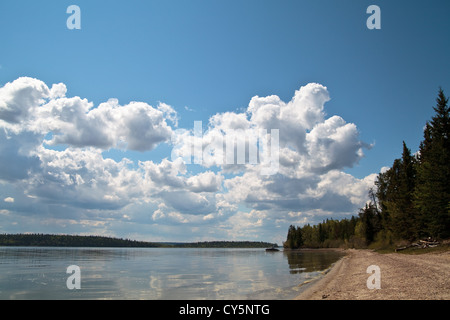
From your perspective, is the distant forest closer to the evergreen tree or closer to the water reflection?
the evergreen tree

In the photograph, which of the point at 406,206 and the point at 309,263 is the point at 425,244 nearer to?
the point at 406,206

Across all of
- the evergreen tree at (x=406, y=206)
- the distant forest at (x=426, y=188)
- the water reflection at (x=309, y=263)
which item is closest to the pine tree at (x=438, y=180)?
the distant forest at (x=426, y=188)

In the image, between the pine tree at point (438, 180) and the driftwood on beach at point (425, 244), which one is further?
the driftwood on beach at point (425, 244)

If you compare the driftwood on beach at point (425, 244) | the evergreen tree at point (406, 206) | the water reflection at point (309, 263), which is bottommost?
the water reflection at point (309, 263)

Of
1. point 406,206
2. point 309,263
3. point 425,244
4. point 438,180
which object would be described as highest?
point 438,180

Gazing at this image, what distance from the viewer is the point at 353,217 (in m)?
175

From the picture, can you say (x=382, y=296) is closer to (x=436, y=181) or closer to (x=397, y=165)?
(x=436, y=181)

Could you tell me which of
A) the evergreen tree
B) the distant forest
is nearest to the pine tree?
the distant forest

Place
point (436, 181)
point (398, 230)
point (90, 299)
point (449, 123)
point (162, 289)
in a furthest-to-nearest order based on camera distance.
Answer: point (398, 230) < point (449, 123) < point (436, 181) < point (162, 289) < point (90, 299)

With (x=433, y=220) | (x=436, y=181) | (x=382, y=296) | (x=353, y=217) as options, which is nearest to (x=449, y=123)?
(x=436, y=181)

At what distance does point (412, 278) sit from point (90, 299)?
2717 centimetres

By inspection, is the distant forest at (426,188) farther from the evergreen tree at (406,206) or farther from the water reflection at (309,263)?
the water reflection at (309,263)

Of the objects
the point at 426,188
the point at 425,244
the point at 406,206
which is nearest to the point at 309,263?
the point at 406,206
